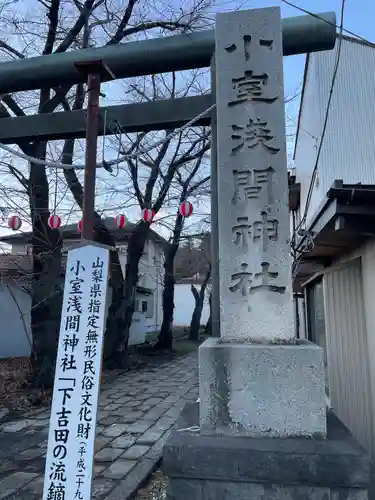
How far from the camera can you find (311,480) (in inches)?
101

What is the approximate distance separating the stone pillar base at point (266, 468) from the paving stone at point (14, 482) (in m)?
3.26

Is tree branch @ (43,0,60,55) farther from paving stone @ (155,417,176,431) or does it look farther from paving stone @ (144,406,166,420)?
paving stone @ (155,417,176,431)

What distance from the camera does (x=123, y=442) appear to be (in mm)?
6863

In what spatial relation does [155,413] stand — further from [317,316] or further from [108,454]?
[317,316]

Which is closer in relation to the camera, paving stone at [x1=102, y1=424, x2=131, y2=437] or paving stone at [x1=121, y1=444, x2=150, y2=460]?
paving stone at [x1=121, y1=444, x2=150, y2=460]

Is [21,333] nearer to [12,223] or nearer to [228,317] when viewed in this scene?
[12,223]

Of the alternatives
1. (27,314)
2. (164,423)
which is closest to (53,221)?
(164,423)

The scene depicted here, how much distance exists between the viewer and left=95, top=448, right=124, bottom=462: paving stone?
6.02 metres

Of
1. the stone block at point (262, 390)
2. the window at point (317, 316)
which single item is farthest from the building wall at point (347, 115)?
the stone block at point (262, 390)

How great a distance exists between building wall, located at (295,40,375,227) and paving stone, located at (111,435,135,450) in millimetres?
5769

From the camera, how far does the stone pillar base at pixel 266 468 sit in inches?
100

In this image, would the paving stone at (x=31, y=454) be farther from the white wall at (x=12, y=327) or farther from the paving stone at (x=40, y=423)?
the white wall at (x=12, y=327)

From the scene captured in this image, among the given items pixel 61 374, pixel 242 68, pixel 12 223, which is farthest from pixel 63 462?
pixel 12 223

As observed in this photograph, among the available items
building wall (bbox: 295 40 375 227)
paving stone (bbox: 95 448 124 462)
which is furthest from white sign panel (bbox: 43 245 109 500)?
building wall (bbox: 295 40 375 227)
